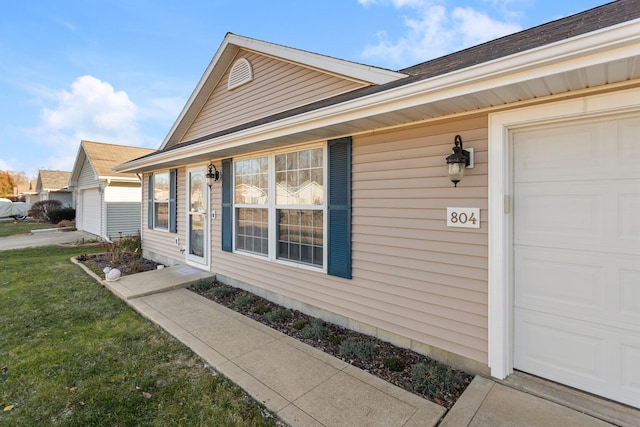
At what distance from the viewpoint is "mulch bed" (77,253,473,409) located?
2619mm

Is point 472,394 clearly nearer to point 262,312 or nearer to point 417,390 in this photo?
point 417,390

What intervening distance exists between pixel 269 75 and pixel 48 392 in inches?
199

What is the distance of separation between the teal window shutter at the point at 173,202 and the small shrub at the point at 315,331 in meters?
4.93

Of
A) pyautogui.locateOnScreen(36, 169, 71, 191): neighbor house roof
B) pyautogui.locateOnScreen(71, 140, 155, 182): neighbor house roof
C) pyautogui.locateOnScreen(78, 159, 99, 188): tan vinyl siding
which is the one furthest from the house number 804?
pyautogui.locateOnScreen(36, 169, 71, 191): neighbor house roof

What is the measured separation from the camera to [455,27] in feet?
26.2

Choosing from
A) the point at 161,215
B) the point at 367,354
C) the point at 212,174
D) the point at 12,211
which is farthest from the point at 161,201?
the point at 12,211

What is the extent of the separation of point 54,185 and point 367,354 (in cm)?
3122

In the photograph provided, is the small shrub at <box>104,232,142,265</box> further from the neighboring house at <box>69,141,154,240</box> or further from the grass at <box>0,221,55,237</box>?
the grass at <box>0,221,55,237</box>

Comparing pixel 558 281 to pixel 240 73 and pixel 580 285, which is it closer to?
pixel 580 285

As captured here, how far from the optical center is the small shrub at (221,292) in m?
5.16

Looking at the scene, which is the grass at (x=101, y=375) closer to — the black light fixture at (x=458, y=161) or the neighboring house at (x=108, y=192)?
the black light fixture at (x=458, y=161)

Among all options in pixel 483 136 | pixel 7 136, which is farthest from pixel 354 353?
pixel 7 136

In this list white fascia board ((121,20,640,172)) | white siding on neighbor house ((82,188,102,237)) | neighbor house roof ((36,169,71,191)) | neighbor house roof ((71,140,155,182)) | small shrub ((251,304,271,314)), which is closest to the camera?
white fascia board ((121,20,640,172))

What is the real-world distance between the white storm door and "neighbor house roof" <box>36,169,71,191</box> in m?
24.1
